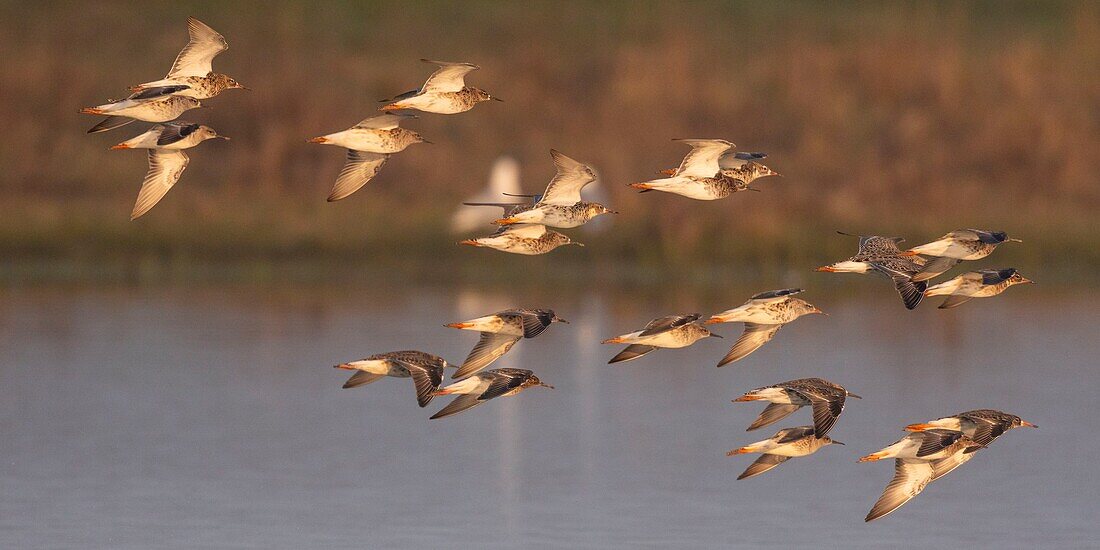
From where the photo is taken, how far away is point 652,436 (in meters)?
29.5

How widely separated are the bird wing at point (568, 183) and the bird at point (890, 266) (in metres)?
2.41

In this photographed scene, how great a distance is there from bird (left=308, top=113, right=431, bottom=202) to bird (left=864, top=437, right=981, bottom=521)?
542 cm

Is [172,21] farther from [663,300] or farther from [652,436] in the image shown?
[652,436]

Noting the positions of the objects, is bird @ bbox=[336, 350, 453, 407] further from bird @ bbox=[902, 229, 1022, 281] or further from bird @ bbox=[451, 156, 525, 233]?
bird @ bbox=[451, 156, 525, 233]

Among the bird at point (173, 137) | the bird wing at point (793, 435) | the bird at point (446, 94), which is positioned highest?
the bird at point (446, 94)

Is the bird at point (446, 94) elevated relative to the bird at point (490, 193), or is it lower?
elevated

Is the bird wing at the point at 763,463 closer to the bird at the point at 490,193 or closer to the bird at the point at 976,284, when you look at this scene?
the bird at the point at 976,284

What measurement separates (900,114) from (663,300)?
1351 cm

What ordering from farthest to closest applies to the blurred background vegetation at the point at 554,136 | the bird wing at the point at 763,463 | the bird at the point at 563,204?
the blurred background vegetation at the point at 554,136 → the bird at the point at 563,204 → the bird wing at the point at 763,463

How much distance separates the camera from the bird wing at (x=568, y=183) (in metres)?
20.8

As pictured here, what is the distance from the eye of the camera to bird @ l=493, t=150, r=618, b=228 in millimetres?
20797

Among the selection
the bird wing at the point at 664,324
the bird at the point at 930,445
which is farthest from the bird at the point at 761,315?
the bird at the point at 930,445

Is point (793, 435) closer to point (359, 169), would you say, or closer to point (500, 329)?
point (500, 329)

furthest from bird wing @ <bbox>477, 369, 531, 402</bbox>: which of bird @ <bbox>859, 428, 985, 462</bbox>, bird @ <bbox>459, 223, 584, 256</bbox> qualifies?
bird @ <bbox>859, 428, 985, 462</bbox>
